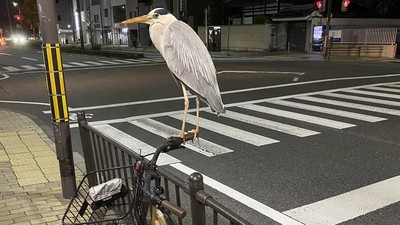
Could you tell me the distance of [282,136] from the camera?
7.22 metres

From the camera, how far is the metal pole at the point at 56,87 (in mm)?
4203

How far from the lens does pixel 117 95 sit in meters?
12.3

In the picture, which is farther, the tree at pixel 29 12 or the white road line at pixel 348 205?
the tree at pixel 29 12

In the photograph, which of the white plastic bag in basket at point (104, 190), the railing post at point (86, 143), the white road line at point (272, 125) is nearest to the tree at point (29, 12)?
the white road line at point (272, 125)

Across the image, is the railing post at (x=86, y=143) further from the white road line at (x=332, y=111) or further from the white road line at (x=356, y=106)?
the white road line at (x=356, y=106)

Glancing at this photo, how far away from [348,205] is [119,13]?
58392 millimetres

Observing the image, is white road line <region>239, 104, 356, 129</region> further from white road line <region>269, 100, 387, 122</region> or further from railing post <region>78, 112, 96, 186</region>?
railing post <region>78, 112, 96, 186</region>

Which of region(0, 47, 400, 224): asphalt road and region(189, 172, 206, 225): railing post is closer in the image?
region(189, 172, 206, 225): railing post

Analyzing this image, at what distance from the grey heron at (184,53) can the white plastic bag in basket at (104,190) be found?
105cm

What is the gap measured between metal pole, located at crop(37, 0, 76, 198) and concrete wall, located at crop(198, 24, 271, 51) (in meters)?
31.1

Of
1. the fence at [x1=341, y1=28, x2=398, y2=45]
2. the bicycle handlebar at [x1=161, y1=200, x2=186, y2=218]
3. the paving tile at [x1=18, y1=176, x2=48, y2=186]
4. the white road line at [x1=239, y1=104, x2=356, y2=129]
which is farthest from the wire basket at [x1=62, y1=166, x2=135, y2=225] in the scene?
the fence at [x1=341, y1=28, x2=398, y2=45]

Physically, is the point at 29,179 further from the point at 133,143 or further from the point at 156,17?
the point at 156,17

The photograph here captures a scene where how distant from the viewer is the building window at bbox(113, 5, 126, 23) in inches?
2223

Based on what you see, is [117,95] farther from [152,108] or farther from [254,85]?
[254,85]
